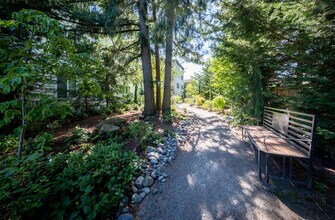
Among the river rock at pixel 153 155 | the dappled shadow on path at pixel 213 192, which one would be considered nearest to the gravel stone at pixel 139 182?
the dappled shadow on path at pixel 213 192

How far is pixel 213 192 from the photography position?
7.86 ft

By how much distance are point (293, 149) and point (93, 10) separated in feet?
24.0

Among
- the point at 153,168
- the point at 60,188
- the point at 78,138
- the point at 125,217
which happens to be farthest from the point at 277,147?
the point at 78,138

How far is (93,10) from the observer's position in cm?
544

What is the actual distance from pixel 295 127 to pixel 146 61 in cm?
573

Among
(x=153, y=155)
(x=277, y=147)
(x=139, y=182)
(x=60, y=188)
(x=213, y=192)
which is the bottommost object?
(x=213, y=192)

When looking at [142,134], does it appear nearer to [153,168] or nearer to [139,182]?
[153,168]

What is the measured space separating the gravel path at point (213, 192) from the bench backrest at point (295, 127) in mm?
929

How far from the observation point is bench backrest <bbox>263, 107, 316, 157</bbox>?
2.45 m

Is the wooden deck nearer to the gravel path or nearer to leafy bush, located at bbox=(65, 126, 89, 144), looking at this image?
the gravel path

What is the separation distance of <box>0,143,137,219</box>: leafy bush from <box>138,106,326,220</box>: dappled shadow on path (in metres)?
0.57

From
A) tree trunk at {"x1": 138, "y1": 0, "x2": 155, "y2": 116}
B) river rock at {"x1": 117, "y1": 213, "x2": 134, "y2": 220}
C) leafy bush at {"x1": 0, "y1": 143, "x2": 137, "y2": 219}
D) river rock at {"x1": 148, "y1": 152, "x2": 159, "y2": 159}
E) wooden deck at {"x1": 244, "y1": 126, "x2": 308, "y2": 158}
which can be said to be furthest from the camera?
tree trunk at {"x1": 138, "y1": 0, "x2": 155, "y2": 116}

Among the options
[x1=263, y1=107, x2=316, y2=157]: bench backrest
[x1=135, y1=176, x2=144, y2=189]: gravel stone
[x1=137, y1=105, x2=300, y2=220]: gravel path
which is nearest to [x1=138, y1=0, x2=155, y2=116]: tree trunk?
[x1=137, y1=105, x2=300, y2=220]: gravel path

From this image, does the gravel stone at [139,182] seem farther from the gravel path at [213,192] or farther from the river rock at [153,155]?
the river rock at [153,155]
